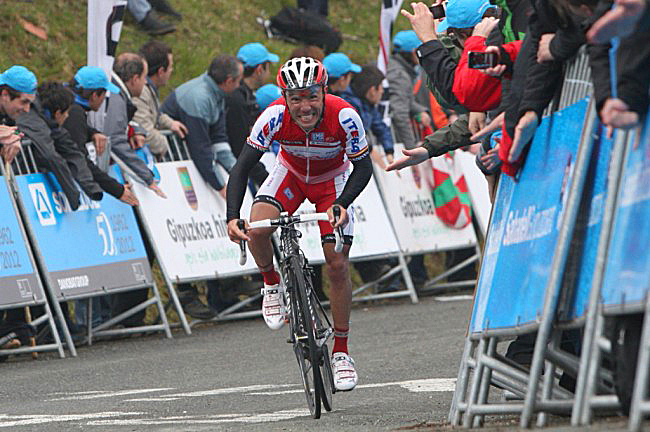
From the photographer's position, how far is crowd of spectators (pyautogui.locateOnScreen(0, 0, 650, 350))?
5844 millimetres

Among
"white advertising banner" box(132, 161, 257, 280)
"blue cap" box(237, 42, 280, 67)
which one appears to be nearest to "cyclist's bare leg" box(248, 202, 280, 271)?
"white advertising banner" box(132, 161, 257, 280)

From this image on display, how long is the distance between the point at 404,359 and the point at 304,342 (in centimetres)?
292

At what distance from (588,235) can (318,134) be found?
12.5ft

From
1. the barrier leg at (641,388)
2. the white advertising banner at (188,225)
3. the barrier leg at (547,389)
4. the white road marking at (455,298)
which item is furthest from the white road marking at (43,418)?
the white road marking at (455,298)

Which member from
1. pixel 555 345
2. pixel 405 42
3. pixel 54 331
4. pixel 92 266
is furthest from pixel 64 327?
pixel 555 345

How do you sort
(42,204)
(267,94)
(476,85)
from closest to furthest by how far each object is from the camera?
(476,85) → (42,204) → (267,94)

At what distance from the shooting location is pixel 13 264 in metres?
13.0

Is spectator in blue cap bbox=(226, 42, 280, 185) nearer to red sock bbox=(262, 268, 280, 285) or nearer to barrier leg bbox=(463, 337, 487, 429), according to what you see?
red sock bbox=(262, 268, 280, 285)

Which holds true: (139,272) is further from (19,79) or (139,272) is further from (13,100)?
(19,79)

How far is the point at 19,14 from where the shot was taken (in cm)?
2070

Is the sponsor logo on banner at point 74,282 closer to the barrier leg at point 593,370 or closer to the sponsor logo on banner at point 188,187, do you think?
the sponsor logo on banner at point 188,187

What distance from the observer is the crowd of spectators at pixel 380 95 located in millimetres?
5844

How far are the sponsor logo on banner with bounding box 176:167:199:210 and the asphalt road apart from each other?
1429mm

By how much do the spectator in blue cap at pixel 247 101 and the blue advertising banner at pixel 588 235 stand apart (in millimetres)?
9974
